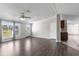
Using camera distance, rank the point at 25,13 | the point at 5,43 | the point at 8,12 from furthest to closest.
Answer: the point at 5,43, the point at 25,13, the point at 8,12

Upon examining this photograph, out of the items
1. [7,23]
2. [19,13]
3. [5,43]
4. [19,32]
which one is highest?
[19,13]

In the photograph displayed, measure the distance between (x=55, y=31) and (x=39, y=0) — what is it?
6491 millimetres

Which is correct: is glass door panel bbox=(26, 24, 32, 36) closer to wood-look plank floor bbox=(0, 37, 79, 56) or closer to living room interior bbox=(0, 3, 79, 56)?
living room interior bbox=(0, 3, 79, 56)

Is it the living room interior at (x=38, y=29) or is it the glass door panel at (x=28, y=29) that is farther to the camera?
the glass door panel at (x=28, y=29)

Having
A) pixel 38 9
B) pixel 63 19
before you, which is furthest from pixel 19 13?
pixel 63 19

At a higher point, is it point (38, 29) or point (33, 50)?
point (38, 29)

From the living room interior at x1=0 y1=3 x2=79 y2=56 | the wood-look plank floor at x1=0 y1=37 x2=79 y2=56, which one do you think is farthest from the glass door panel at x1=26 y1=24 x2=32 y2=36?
the wood-look plank floor at x1=0 y1=37 x2=79 y2=56

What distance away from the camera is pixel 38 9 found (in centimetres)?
550

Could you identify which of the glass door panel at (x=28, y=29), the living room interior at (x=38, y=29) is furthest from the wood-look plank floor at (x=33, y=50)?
the glass door panel at (x=28, y=29)

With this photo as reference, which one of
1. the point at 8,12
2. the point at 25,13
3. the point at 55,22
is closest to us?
the point at 8,12

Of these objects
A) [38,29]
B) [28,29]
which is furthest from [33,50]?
[38,29]

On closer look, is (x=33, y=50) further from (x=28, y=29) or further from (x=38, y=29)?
(x=38, y=29)

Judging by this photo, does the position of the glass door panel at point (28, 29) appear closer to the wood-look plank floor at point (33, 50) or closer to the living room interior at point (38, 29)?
the living room interior at point (38, 29)

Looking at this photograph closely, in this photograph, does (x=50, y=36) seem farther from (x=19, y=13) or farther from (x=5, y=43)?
(x=19, y=13)
